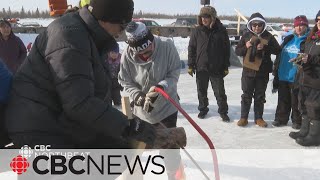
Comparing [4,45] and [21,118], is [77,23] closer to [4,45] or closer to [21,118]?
[21,118]

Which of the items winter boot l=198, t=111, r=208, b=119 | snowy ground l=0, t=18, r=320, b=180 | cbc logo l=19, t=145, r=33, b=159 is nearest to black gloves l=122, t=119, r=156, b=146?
cbc logo l=19, t=145, r=33, b=159

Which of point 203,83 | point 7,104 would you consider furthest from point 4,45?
point 7,104

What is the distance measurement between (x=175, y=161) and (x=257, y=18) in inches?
123

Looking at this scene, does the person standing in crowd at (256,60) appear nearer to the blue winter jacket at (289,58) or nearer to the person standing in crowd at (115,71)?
the blue winter jacket at (289,58)

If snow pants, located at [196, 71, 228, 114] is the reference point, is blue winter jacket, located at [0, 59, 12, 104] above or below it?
above

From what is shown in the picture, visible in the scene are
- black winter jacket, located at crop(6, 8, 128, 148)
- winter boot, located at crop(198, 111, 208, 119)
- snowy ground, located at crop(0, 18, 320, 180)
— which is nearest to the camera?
black winter jacket, located at crop(6, 8, 128, 148)

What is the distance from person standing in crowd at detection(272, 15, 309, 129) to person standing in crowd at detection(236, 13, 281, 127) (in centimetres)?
14

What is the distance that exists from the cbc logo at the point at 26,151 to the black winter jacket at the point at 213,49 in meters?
4.86

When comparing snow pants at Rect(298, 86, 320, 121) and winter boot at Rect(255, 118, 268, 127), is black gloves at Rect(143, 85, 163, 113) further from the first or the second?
winter boot at Rect(255, 118, 268, 127)

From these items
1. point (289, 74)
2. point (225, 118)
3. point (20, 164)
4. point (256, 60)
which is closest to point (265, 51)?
point (256, 60)

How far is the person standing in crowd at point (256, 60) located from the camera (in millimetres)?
5902

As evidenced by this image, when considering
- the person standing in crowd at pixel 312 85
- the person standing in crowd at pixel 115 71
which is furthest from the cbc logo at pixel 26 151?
the person standing in crowd at pixel 115 71

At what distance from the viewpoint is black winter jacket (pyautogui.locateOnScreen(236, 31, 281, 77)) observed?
594 cm

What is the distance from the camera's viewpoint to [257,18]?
5.87 metres
